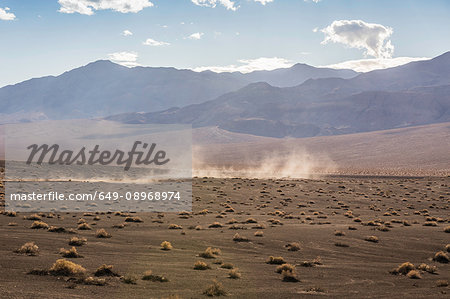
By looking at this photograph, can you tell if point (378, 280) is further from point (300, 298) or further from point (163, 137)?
point (163, 137)

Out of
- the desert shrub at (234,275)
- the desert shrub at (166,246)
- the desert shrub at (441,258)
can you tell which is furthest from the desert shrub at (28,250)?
the desert shrub at (441,258)

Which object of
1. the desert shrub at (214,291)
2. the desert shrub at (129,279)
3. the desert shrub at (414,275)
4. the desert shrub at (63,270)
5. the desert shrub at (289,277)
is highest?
the desert shrub at (63,270)

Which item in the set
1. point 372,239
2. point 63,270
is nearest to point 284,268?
point 63,270

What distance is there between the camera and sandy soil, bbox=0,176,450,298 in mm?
11492

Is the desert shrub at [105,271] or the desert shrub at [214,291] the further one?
the desert shrub at [105,271]

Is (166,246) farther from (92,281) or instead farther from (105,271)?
(92,281)

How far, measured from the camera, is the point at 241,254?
1788 centimetres

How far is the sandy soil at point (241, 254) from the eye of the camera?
37.7ft

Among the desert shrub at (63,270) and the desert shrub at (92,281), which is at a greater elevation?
the desert shrub at (63,270)

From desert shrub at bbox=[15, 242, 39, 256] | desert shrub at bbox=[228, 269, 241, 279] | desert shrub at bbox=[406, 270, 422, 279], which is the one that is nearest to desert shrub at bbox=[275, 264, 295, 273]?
desert shrub at bbox=[228, 269, 241, 279]

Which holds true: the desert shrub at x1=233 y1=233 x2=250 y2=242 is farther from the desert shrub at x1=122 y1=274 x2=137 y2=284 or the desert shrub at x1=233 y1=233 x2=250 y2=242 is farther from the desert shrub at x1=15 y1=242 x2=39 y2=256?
the desert shrub at x1=15 y1=242 x2=39 y2=256

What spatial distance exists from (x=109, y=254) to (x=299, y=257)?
8267 mm

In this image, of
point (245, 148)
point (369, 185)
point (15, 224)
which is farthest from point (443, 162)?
point (15, 224)

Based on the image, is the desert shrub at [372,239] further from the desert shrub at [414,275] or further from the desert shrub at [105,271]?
the desert shrub at [105,271]
